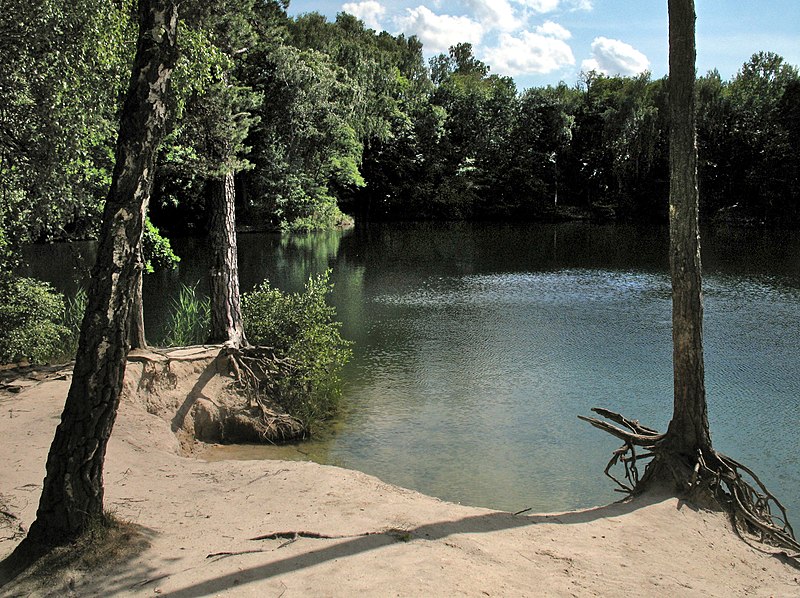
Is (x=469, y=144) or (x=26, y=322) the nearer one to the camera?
(x=26, y=322)

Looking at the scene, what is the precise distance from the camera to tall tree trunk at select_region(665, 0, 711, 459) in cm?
633

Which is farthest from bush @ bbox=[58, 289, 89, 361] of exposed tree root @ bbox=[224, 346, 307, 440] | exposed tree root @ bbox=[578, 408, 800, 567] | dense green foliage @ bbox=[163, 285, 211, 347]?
exposed tree root @ bbox=[578, 408, 800, 567]

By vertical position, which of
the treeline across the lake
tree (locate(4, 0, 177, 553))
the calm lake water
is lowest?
the calm lake water

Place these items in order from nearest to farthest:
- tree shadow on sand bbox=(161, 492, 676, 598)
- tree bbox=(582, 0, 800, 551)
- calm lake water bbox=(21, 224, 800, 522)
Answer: tree shadow on sand bbox=(161, 492, 676, 598)
tree bbox=(582, 0, 800, 551)
calm lake water bbox=(21, 224, 800, 522)

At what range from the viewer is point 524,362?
1267 centimetres

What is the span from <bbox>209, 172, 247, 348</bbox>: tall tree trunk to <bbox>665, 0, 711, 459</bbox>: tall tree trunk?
5.61 m

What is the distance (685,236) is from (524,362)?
6500mm

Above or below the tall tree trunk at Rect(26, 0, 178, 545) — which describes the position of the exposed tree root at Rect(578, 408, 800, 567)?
below

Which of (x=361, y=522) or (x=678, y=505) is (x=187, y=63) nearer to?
(x=361, y=522)

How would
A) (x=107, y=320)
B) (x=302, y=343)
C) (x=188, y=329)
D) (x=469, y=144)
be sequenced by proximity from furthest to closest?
(x=469, y=144)
(x=188, y=329)
(x=302, y=343)
(x=107, y=320)

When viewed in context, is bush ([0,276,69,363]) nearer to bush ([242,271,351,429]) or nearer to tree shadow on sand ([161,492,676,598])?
bush ([242,271,351,429])

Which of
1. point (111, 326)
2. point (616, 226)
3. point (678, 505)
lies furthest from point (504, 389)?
point (616, 226)

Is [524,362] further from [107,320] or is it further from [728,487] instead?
[107,320]

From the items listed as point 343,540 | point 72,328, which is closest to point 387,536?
point 343,540
